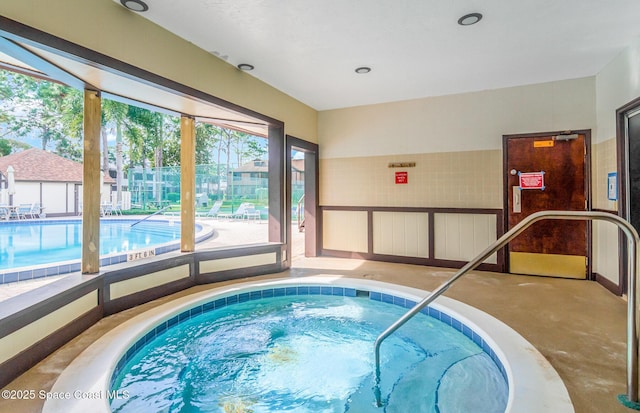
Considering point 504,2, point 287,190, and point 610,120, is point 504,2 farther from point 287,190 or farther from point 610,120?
point 287,190

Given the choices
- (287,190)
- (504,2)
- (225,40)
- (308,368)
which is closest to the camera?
(308,368)

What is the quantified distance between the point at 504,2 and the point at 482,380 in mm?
2866

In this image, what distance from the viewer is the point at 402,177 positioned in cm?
523

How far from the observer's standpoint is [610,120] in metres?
3.74

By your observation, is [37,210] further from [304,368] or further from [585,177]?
[585,177]

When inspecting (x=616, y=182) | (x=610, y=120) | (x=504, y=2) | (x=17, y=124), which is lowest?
(x=616, y=182)

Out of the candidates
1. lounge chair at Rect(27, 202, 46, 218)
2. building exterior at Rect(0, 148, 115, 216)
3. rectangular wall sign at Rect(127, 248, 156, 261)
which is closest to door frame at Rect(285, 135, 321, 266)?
rectangular wall sign at Rect(127, 248, 156, 261)

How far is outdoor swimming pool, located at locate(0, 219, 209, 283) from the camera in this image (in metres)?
3.15

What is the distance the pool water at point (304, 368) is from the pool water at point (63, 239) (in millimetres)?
1364

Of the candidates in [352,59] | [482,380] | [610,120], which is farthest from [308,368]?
[610,120]

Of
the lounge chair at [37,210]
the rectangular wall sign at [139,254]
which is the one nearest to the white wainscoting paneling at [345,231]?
the rectangular wall sign at [139,254]

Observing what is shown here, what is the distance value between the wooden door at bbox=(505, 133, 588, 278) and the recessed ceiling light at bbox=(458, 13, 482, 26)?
2253 millimetres

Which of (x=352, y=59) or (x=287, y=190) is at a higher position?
(x=352, y=59)

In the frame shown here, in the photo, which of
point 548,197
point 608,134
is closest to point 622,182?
point 608,134
